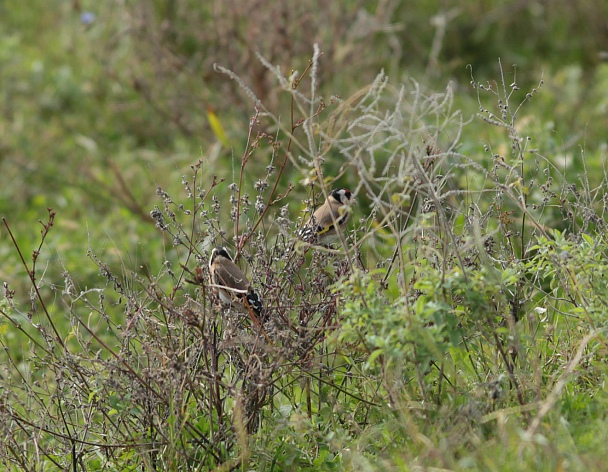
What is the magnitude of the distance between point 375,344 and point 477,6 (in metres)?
6.92

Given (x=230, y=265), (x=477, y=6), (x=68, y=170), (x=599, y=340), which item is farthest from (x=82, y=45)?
(x=599, y=340)

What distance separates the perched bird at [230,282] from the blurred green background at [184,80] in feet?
6.75

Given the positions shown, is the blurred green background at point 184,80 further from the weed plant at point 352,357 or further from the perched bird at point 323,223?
the weed plant at point 352,357

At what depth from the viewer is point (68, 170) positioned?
788 cm

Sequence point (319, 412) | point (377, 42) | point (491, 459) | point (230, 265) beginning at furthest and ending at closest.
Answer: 1. point (377, 42)
2. point (230, 265)
3. point (319, 412)
4. point (491, 459)

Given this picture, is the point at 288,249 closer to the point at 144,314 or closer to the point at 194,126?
the point at 144,314

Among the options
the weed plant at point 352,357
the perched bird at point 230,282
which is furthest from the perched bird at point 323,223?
the perched bird at point 230,282

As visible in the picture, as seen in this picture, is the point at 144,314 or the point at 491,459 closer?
the point at 491,459

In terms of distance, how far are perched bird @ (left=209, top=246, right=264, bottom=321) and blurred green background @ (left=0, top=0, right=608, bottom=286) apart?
2056mm

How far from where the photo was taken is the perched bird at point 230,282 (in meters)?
3.55

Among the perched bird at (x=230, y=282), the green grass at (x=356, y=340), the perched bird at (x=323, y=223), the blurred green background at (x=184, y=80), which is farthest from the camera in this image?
the blurred green background at (x=184, y=80)

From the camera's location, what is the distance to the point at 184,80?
311 inches

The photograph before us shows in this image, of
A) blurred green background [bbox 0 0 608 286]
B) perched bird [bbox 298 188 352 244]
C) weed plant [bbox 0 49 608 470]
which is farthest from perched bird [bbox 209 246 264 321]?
blurred green background [bbox 0 0 608 286]

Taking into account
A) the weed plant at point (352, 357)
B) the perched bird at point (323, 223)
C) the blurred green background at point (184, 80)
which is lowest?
the weed plant at point (352, 357)
